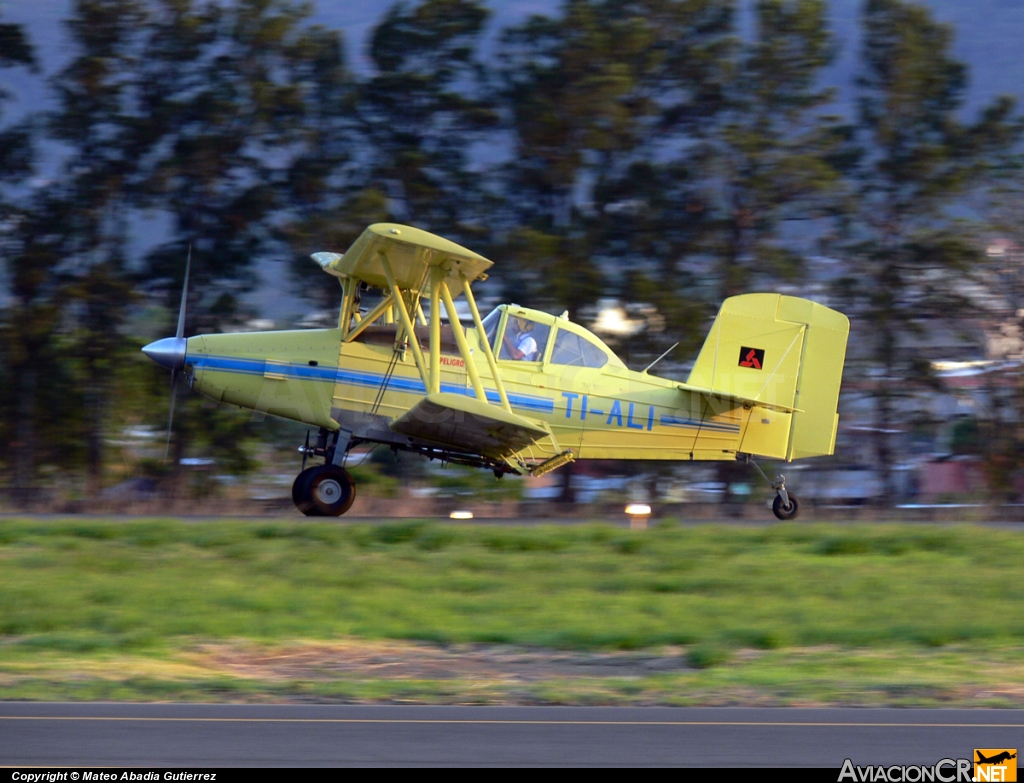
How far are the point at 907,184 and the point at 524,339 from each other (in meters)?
9.09

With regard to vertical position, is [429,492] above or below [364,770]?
above

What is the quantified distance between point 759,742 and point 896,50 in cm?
1752

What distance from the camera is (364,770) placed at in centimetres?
539

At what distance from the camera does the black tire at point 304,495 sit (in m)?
14.4

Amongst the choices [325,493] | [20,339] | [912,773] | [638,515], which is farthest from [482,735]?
[20,339]

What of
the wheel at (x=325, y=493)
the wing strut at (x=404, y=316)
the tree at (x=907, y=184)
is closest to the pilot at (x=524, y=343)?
the wing strut at (x=404, y=316)

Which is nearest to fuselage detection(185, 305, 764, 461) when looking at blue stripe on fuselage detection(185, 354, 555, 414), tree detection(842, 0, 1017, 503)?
blue stripe on fuselage detection(185, 354, 555, 414)

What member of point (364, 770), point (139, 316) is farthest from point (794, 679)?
point (139, 316)

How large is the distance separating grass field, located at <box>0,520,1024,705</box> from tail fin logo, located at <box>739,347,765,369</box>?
3.03 m

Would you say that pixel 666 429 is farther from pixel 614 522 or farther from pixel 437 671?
pixel 437 671

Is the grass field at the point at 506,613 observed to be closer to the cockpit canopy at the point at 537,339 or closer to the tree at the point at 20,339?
the cockpit canopy at the point at 537,339

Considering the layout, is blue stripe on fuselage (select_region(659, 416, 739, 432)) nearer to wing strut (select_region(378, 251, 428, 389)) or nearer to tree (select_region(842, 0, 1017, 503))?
wing strut (select_region(378, 251, 428, 389))

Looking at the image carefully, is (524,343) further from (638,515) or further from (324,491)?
(324,491)

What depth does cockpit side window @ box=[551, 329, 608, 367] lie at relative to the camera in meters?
15.1
